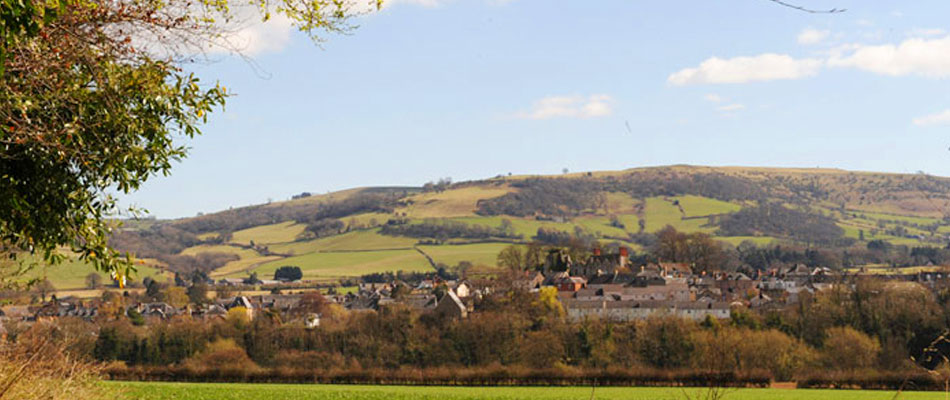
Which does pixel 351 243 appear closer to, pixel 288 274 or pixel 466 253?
pixel 466 253

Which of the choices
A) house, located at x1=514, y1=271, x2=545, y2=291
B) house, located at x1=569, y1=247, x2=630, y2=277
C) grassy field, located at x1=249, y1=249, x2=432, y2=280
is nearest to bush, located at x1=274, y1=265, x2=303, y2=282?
grassy field, located at x1=249, y1=249, x2=432, y2=280

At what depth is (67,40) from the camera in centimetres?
887

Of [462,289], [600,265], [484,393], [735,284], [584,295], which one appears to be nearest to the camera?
[484,393]


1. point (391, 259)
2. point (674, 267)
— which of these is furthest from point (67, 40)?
point (391, 259)

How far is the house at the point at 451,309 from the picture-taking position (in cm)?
7019

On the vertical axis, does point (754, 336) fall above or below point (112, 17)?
below

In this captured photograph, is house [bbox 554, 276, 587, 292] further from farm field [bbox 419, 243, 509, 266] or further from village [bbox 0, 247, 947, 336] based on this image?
farm field [bbox 419, 243, 509, 266]

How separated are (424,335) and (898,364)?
29.9 m

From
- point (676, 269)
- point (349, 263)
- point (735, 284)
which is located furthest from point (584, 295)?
point (349, 263)

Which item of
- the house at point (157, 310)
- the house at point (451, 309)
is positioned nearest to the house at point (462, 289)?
the house at point (451, 309)

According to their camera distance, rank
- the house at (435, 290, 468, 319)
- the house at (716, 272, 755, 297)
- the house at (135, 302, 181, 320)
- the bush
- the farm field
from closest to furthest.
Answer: the house at (435, 290, 468, 319), the house at (135, 302, 181, 320), the house at (716, 272, 755, 297), the bush, the farm field

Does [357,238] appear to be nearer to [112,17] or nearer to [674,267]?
[674,267]

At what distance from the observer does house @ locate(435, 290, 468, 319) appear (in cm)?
7019

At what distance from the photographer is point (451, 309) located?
7212 cm
